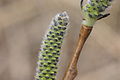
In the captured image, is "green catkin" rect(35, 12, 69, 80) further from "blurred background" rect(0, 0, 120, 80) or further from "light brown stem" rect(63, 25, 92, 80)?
"blurred background" rect(0, 0, 120, 80)

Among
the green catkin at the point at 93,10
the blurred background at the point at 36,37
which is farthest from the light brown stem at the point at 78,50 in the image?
the blurred background at the point at 36,37

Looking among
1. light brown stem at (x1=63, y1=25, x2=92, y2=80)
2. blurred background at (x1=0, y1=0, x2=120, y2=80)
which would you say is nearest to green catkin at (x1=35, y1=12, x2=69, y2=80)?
light brown stem at (x1=63, y1=25, x2=92, y2=80)

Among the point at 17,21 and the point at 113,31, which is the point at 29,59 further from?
the point at 113,31

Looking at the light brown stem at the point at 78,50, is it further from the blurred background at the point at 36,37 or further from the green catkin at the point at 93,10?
the blurred background at the point at 36,37

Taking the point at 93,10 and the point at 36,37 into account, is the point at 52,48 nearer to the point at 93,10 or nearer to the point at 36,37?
the point at 93,10

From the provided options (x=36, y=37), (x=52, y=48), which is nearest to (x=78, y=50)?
(x=52, y=48)

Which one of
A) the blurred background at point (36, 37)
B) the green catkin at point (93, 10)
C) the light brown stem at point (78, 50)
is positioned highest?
the green catkin at point (93, 10)

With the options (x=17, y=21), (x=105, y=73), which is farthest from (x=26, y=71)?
(x=105, y=73)
